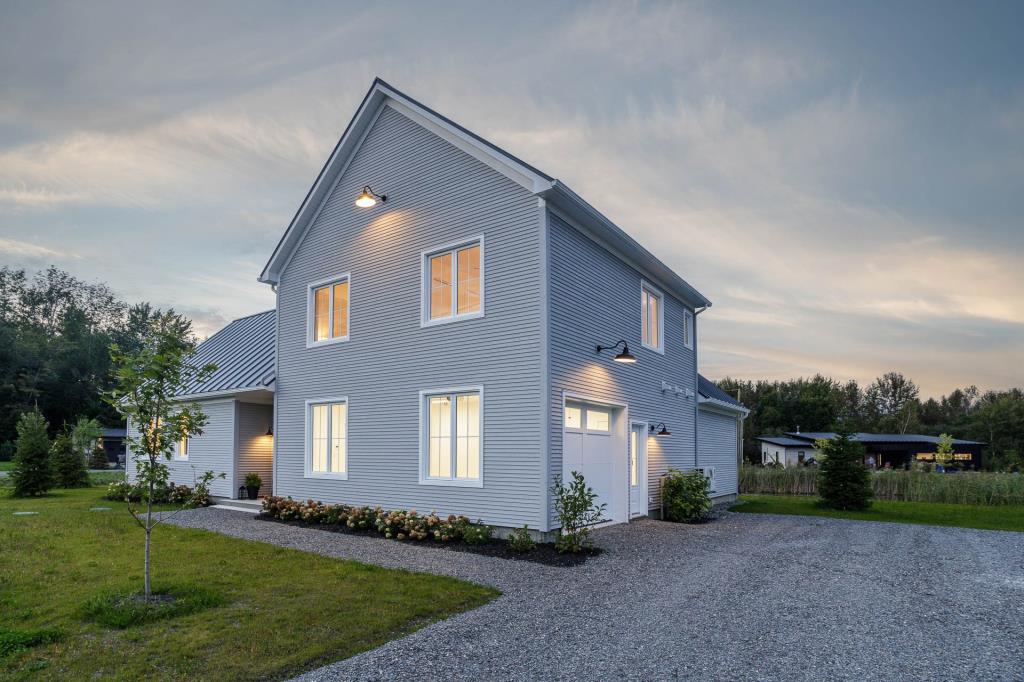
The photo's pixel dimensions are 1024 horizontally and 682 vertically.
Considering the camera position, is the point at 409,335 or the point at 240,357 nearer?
the point at 409,335

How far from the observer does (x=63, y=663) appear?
4.57m

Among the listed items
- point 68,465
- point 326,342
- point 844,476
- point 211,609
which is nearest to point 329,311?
point 326,342

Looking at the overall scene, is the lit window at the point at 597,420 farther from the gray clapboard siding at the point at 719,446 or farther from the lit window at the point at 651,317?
the gray clapboard siding at the point at 719,446

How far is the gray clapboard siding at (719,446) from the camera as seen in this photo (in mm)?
16833

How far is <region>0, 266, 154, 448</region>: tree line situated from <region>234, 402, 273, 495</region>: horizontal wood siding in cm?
2896

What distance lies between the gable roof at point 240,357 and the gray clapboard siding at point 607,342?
7.63m

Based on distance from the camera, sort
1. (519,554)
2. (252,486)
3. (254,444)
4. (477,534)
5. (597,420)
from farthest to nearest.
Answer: (254,444) < (252,486) < (597,420) < (477,534) < (519,554)

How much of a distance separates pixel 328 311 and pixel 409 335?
9.59 ft

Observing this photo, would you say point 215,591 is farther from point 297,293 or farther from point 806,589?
point 297,293

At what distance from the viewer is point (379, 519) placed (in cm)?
1109

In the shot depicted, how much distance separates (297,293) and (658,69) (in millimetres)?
9530

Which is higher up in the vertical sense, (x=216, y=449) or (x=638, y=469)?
(x=216, y=449)

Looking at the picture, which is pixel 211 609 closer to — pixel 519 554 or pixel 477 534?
pixel 519 554

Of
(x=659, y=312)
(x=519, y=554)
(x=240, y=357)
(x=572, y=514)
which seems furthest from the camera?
(x=240, y=357)
